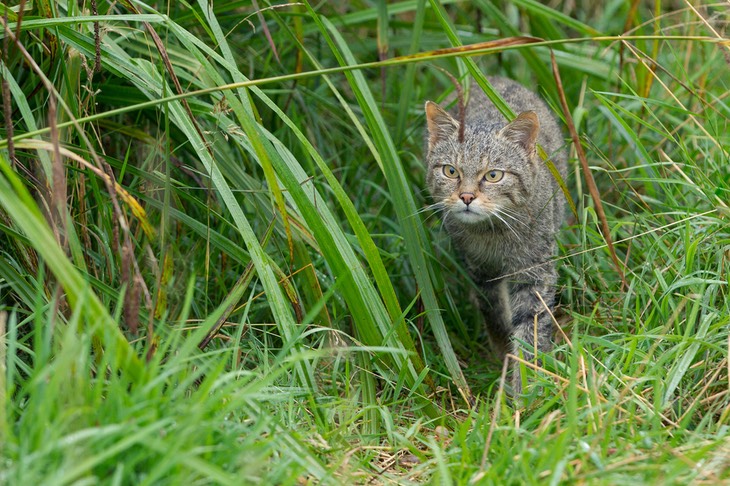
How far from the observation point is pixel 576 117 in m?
4.79

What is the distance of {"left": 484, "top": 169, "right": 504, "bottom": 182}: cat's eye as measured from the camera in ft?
14.0

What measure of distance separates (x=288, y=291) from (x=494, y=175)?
135cm

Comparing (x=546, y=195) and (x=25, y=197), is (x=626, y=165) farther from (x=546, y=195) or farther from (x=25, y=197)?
(x=25, y=197)

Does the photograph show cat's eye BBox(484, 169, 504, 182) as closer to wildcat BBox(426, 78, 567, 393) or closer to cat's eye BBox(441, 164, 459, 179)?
wildcat BBox(426, 78, 567, 393)

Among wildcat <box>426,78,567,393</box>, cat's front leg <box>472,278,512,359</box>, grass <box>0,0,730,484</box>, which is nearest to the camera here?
grass <box>0,0,730,484</box>

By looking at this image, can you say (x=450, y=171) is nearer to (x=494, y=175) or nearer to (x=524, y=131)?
(x=494, y=175)

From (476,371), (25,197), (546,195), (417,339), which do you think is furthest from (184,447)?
(546,195)

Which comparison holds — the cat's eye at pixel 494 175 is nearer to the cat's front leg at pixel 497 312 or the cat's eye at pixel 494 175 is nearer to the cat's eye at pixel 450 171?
the cat's eye at pixel 450 171

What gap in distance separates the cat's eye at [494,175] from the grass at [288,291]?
450 mm

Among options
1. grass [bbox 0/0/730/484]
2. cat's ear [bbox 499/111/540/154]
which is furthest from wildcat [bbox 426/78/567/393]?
grass [bbox 0/0/730/484]

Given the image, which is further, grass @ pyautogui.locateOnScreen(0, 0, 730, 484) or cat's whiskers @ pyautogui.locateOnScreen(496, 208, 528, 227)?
cat's whiskers @ pyautogui.locateOnScreen(496, 208, 528, 227)

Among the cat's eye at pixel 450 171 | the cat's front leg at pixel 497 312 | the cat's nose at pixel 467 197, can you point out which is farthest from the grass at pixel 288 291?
the cat's eye at pixel 450 171

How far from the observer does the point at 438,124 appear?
14.6ft

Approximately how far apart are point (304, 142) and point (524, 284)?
1.51 meters
